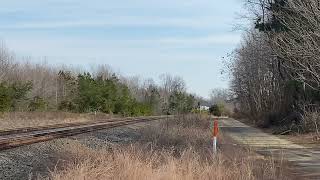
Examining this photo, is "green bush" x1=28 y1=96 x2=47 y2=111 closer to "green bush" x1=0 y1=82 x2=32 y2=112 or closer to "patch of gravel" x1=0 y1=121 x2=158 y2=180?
"green bush" x1=0 y1=82 x2=32 y2=112

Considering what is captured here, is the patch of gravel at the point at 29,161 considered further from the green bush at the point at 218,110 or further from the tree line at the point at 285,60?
the green bush at the point at 218,110

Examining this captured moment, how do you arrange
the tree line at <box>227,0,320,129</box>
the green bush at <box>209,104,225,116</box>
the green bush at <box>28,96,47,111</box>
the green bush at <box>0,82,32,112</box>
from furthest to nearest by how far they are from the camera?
the green bush at <box>209,104,225,116</box> → the green bush at <box>28,96,47,111</box> → the green bush at <box>0,82,32,112</box> → the tree line at <box>227,0,320,129</box>

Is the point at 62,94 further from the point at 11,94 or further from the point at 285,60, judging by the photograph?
the point at 285,60

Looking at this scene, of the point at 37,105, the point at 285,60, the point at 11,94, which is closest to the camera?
the point at 285,60

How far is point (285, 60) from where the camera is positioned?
31.6m

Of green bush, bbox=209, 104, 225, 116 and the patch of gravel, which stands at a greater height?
green bush, bbox=209, 104, 225, 116

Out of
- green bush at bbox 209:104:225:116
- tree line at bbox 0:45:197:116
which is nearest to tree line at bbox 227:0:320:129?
tree line at bbox 0:45:197:116

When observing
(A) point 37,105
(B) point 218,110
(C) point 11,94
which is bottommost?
(B) point 218,110

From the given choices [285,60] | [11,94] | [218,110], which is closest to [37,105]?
[11,94]

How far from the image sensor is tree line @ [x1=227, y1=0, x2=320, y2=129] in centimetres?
2188

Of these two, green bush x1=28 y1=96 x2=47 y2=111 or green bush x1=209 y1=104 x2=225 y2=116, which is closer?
green bush x1=28 y1=96 x2=47 y2=111

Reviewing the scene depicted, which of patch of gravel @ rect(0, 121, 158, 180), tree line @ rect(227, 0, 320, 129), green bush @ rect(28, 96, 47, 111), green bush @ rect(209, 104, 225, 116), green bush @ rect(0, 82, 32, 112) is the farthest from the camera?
green bush @ rect(209, 104, 225, 116)

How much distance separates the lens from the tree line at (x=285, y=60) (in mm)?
21875

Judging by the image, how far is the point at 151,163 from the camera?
1159 centimetres
